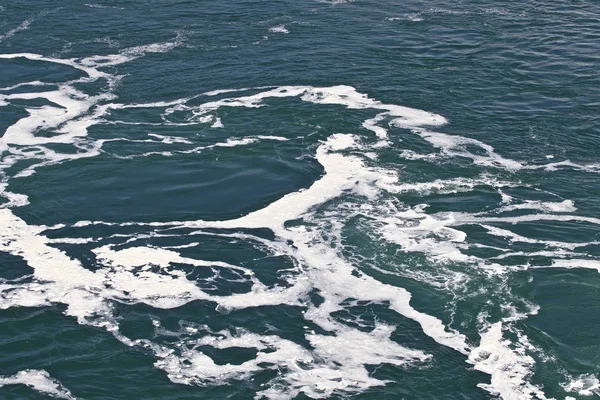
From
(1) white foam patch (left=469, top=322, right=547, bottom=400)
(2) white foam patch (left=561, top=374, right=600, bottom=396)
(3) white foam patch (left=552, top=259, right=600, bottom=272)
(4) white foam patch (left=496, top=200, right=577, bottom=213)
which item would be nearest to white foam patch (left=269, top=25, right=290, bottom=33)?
(4) white foam patch (left=496, top=200, right=577, bottom=213)

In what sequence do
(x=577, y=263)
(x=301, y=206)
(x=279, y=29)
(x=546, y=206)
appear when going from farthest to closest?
(x=279, y=29) → (x=301, y=206) → (x=546, y=206) → (x=577, y=263)

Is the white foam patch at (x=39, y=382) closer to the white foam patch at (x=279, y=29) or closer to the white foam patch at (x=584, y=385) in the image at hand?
the white foam patch at (x=584, y=385)

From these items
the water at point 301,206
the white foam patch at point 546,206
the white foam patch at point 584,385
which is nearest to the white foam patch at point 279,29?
the water at point 301,206

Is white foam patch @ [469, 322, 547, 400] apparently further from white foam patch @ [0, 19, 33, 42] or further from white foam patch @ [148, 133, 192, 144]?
white foam patch @ [0, 19, 33, 42]

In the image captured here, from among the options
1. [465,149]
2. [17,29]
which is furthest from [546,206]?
[17,29]

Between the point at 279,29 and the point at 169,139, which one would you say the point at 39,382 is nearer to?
the point at 169,139

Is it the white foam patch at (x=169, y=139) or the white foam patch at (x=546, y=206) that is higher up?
the white foam patch at (x=169, y=139)

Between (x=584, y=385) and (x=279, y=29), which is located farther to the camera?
(x=279, y=29)

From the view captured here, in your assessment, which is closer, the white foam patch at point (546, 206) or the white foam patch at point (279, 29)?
the white foam patch at point (546, 206)
